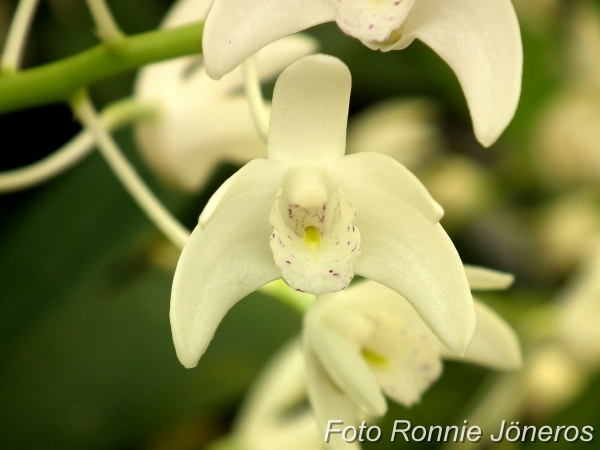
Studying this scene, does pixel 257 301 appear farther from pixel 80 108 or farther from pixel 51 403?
pixel 80 108

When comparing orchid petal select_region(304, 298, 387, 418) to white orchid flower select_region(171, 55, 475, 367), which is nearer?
white orchid flower select_region(171, 55, 475, 367)

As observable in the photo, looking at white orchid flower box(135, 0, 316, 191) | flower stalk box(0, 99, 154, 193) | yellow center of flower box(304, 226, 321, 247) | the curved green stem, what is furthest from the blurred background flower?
yellow center of flower box(304, 226, 321, 247)

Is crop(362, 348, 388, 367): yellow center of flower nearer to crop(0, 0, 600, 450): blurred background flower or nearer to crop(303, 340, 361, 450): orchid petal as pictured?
crop(303, 340, 361, 450): orchid petal

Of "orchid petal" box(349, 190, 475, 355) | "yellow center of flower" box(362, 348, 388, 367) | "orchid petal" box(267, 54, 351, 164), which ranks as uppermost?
"orchid petal" box(267, 54, 351, 164)

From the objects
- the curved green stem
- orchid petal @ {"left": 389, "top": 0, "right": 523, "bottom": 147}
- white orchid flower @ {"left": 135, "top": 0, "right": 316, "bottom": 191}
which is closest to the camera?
orchid petal @ {"left": 389, "top": 0, "right": 523, "bottom": 147}

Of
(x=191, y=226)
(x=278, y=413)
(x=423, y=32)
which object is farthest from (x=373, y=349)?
(x=191, y=226)

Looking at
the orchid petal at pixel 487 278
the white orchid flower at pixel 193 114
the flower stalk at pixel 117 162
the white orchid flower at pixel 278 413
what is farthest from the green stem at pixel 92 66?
the white orchid flower at pixel 278 413

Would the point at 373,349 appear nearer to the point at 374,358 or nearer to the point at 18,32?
the point at 374,358
